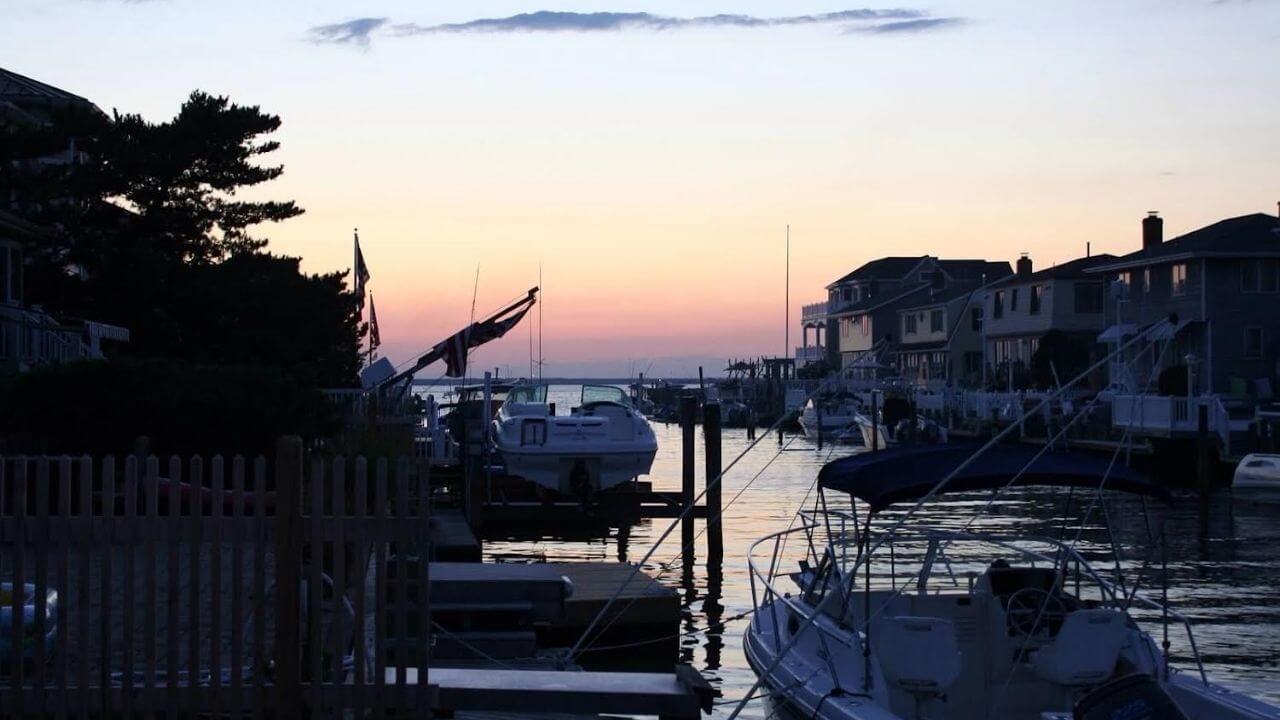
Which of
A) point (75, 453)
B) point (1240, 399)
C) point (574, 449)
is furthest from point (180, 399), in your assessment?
point (1240, 399)

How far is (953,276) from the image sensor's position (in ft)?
357

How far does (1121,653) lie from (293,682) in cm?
672

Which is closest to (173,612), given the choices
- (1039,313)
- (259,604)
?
(259,604)

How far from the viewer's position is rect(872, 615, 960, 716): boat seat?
11000 mm

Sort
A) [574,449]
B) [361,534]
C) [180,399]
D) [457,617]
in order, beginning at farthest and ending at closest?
[574,449], [180,399], [457,617], [361,534]

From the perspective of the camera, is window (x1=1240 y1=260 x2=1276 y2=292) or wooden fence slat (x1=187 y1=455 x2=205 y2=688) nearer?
wooden fence slat (x1=187 y1=455 x2=205 y2=688)

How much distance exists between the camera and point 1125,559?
28.6 metres

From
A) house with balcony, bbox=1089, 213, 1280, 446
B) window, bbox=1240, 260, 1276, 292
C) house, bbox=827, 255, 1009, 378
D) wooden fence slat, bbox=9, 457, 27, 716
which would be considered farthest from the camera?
house, bbox=827, 255, 1009, 378

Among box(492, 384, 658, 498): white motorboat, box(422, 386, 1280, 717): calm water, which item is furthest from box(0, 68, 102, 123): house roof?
box(492, 384, 658, 498): white motorboat

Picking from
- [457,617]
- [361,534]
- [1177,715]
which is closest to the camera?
[361,534]

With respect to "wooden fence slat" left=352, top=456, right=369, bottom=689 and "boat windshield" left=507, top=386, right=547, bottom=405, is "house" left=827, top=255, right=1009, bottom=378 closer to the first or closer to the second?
"boat windshield" left=507, top=386, right=547, bottom=405

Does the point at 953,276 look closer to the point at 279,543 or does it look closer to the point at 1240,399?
the point at 1240,399

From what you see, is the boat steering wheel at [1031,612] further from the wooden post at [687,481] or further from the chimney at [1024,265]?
the chimney at [1024,265]

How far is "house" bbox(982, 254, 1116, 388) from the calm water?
87.8 ft
